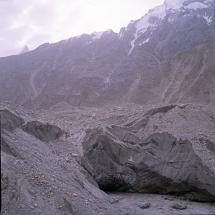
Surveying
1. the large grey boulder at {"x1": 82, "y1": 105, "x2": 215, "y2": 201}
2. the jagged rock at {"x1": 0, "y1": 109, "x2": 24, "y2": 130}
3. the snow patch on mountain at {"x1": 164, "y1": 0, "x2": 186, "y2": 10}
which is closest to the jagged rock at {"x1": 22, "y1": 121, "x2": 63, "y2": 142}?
the jagged rock at {"x1": 0, "y1": 109, "x2": 24, "y2": 130}

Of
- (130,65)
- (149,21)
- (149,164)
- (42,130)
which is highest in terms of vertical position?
(149,21)

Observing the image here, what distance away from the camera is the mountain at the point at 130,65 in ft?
131

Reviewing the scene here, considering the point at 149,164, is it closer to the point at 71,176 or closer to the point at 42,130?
the point at 42,130

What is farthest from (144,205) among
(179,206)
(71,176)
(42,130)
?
(42,130)

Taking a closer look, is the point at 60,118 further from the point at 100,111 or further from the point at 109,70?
the point at 109,70

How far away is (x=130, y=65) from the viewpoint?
153 ft

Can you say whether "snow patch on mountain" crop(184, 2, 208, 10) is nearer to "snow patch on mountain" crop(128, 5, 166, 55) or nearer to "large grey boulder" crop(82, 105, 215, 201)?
"snow patch on mountain" crop(128, 5, 166, 55)

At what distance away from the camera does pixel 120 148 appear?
18.5 metres

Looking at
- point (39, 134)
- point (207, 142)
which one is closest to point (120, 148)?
point (39, 134)

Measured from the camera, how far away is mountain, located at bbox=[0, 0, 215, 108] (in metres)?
40.1

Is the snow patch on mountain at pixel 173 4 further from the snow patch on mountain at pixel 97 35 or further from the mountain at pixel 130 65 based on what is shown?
the snow patch on mountain at pixel 97 35

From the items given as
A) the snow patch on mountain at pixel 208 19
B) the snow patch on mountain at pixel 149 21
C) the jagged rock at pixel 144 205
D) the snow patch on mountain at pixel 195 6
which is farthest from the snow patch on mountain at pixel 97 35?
the jagged rock at pixel 144 205

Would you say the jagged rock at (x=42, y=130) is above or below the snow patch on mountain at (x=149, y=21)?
below

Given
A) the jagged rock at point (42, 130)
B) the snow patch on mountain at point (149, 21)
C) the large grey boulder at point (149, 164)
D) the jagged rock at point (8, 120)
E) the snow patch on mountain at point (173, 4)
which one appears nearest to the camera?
the jagged rock at point (8, 120)
